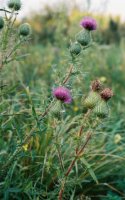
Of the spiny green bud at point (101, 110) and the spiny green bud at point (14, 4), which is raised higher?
the spiny green bud at point (14, 4)

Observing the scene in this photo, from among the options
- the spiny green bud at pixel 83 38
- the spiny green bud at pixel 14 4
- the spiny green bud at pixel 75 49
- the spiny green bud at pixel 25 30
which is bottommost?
the spiny green bud at pixel 75 49

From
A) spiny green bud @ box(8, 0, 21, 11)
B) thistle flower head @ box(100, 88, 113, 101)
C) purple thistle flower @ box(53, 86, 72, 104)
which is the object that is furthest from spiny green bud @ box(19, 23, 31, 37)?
thistle flower head @ box(100, 88, 113, 101)

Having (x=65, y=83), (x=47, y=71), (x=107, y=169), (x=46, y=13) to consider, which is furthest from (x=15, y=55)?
(x=46, y=13)

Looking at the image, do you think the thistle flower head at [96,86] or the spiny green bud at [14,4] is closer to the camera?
the thistle flower head at [96,86]

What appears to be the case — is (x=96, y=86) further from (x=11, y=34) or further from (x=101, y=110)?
(x=11, y=34)

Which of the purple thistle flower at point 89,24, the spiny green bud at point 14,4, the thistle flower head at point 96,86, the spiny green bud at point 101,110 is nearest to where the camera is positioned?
the spiny green bud at point 101,110

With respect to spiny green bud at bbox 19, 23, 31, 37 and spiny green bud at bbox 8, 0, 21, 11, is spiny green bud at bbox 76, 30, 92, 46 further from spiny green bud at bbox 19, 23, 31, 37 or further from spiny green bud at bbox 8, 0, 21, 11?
spiny green bud at bbox 8, 0, 21, 11

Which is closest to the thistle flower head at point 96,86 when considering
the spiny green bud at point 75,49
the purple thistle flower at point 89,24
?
the spiny green bud at point 75,49

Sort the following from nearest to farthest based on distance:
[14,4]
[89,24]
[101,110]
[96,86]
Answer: [101,110] < [96,86] < [14,4] < [89,24]

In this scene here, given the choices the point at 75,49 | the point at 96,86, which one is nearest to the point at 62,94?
the point at 96,86

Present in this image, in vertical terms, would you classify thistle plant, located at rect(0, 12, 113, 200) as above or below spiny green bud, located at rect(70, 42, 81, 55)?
below

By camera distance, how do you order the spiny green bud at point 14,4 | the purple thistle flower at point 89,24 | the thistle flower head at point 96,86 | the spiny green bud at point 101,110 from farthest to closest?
the purple thistle flower at point 89,24 → the spiny green bud at point 14,4 → the thistle flower head at point 96,86 → the spiny green bud at point 101,110

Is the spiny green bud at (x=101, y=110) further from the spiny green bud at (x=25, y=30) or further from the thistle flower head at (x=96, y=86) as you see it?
the spiny green bud at (x=25, y=30)

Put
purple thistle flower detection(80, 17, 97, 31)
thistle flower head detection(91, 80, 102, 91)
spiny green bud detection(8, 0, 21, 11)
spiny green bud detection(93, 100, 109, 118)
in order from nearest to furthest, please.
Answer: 1. spiny green bud detection(93, 100, 109, 118)
2. thistle flower head detection(91, 80, 102, 91)
3. spiny green bud detection(8, 0, 21, 11)
4. purple thistle flower detection(80, 17, 97, 31)
